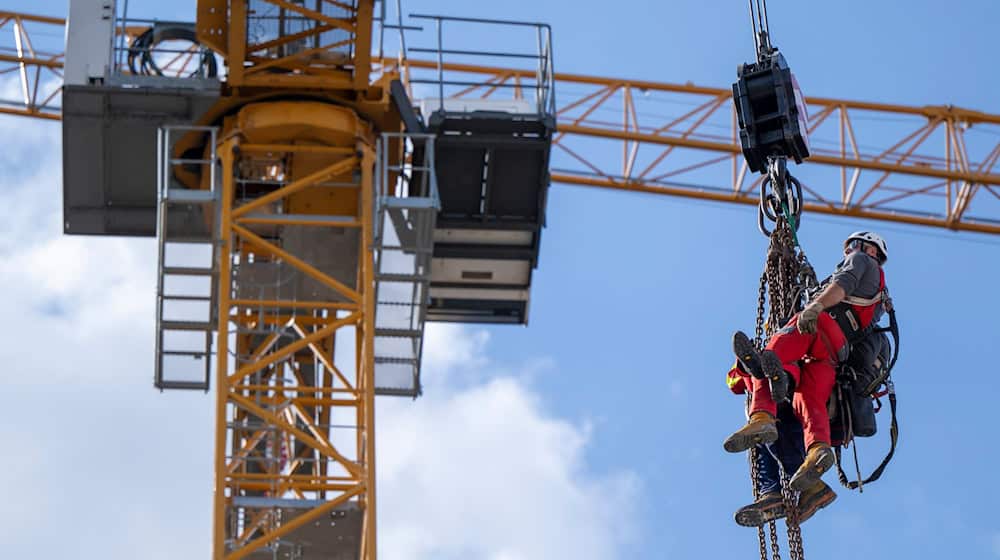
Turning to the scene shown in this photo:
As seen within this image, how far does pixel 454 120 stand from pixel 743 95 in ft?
44.2

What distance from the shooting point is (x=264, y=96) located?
105ft

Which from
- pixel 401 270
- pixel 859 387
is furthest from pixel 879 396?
pixel 401 270

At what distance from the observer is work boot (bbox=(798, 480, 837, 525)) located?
62.8ft

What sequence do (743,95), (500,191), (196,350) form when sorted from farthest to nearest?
(500,191)
(196,350)
(743,95)

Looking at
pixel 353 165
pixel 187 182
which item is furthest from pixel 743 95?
pixel 187 182

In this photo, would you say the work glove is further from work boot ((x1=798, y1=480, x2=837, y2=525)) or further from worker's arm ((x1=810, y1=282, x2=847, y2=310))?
work boot ((x1=798, y1=480, x2=837, y2=525))

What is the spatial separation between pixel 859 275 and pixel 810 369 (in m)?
0.83

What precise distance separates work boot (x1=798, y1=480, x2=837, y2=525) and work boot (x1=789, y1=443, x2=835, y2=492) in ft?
0.58

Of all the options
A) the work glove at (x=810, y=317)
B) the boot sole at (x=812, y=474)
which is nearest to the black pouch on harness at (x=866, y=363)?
the work glove at (x=810, y=317)

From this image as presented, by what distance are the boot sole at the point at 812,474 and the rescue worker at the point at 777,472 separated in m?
0.22

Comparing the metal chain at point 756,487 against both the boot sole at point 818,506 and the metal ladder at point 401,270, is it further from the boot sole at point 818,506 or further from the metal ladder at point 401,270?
the metal ladder at point 401,270

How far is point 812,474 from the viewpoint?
62.0ft

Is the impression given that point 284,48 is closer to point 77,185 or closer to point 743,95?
point 77,185

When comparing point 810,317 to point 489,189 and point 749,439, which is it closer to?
point 749,439
